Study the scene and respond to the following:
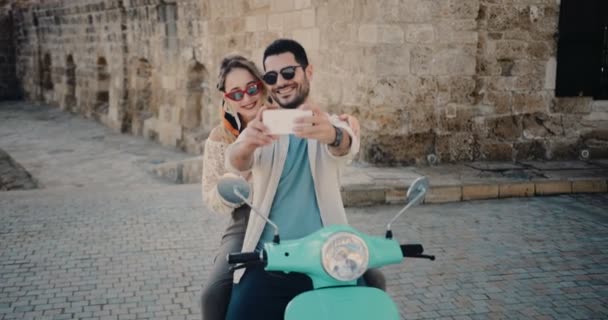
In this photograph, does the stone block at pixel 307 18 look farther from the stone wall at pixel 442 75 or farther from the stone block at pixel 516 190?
the stone block at pixel 516 190

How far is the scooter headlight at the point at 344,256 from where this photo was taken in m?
1.94

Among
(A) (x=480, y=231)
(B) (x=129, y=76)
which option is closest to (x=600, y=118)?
(A) (x=480, y=231)

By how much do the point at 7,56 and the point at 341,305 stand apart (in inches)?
986

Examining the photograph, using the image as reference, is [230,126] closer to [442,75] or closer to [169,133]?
[442,75]

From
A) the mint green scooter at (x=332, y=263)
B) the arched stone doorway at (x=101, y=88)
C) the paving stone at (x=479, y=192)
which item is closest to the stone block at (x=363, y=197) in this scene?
the paving stone at (x=479, y=192)

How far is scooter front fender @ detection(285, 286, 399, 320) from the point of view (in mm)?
1979

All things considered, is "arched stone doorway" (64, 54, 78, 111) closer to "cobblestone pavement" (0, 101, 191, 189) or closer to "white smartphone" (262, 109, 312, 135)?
"cobblestone pavement" (0, 101, 191, 189)

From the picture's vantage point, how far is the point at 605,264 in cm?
482

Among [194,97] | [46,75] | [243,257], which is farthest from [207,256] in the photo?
[46,75]

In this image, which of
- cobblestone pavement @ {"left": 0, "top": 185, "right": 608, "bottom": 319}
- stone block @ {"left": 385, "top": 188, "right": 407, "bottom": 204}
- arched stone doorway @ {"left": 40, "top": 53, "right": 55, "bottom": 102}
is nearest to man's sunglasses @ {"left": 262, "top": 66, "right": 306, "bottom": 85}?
cobblestone pavement @ {"left": 0, "top": 185, "right": 608, "bottom": 319}

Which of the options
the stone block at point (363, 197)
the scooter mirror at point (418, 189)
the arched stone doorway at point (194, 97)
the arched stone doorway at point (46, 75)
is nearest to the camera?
the scooter mirror at point (418, 189)

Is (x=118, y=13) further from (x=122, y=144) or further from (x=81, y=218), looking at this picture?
(x=81, y=218)

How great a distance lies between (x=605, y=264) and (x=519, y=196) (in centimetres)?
198

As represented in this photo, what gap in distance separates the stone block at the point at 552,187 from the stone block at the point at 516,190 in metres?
0.07
